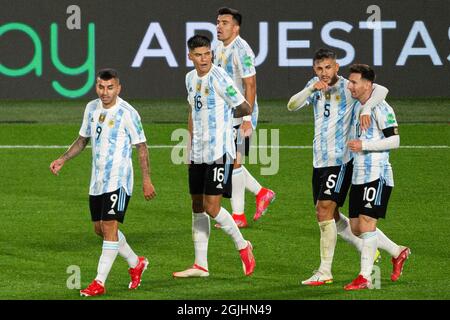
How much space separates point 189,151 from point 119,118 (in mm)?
1150

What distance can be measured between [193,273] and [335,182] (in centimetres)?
149

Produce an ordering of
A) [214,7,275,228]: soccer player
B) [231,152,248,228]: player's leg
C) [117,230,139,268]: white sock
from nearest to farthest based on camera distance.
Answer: [117,230,139,268]: white sock < [214,7,275,228]: soccer player < [231,152,248,228]: player's leg

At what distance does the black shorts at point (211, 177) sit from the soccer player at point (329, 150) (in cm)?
78

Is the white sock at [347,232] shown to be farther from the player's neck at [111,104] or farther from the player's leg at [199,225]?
the player's neck at [111,104]

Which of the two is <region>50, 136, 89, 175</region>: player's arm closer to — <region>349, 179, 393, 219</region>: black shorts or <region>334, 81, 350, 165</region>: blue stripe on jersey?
<region>334, 81, 350, 165</region>: blue stripe on jersey

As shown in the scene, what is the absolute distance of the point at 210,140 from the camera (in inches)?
441

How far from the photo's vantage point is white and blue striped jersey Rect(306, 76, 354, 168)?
11.0m

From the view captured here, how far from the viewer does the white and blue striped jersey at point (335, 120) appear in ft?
36.2

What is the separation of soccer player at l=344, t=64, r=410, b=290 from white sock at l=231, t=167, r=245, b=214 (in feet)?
11.5

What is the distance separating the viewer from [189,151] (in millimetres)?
11438

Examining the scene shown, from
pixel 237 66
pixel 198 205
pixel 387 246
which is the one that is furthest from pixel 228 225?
pixel 237 66

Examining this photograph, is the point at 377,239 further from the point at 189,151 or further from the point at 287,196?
the point at 287,196

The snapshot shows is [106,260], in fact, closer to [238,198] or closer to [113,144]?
[113,144]

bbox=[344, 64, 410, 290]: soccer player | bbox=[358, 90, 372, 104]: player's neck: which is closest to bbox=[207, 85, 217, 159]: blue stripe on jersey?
bbox=[344, 64, 410, 290]: soccer player
